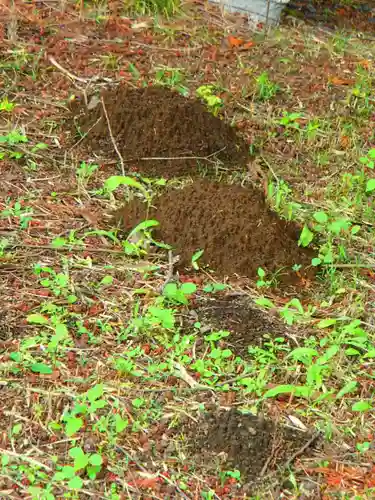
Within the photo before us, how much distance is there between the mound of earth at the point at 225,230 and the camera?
12.0 ft

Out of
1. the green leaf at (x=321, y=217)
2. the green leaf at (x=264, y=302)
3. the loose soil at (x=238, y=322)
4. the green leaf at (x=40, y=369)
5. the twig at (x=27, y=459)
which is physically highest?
the green leaf at (x=321, y=217)

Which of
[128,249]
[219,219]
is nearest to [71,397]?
[128,249]

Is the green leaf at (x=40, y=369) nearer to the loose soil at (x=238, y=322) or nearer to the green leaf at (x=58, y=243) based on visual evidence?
the loose soil at (x=238, y=322)

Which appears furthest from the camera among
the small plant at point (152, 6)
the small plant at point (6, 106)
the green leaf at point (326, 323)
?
the small plant at point (152, 6)

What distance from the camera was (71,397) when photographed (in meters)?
2.93

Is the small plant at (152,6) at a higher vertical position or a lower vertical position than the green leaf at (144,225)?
higher

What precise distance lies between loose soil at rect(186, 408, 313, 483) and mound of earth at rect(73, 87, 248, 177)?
5.93 ft

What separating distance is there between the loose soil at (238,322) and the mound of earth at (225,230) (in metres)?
0.23

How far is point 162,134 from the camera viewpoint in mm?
4457

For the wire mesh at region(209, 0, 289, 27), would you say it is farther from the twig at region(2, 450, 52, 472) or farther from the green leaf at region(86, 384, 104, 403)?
the twig at region(2, 450, 52, 472)

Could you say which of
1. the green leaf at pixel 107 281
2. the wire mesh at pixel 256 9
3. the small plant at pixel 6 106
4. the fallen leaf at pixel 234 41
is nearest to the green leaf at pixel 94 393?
the green leaf at pixel 107 281

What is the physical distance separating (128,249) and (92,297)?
1.09ft

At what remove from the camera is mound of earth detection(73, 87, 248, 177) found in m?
4.40

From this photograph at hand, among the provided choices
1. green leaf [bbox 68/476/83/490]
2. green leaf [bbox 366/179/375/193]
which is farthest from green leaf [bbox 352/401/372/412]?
green leaf [bbox 366/179/375/193]
